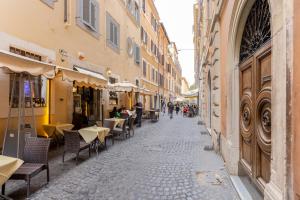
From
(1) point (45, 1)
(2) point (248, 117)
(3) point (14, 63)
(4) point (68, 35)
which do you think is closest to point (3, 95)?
(3) point (14, 63)

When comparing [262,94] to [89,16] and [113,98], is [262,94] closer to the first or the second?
[89,16]

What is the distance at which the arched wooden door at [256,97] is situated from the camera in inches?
167

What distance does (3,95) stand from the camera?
8.07 meters

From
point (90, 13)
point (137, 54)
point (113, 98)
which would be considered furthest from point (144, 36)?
point (90, 13)

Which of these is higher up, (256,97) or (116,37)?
(116,37)

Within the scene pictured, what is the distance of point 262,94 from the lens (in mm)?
4320

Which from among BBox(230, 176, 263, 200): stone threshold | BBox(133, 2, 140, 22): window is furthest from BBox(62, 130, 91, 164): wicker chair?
BBox(133, 2, 140, 22): window

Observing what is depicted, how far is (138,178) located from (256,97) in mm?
2905

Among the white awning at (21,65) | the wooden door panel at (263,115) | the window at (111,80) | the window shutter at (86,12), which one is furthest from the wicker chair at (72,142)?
the window at (111,80)

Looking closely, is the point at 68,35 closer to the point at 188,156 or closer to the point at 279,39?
the point at 188,156

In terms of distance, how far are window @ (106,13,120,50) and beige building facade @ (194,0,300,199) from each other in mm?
9300

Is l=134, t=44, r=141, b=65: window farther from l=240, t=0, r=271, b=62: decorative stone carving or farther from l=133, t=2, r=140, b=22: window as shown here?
l=240, t=0, r=271, b=62: decorative stone carving

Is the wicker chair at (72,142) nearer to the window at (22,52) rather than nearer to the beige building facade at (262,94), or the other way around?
the window at (22,52)

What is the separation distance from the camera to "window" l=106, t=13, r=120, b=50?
55.6 ft
